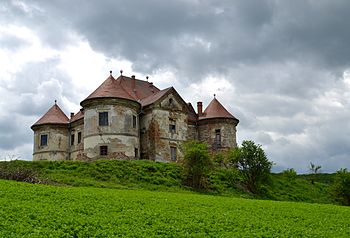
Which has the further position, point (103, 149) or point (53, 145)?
point (53, 145)

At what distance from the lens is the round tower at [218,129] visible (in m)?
49.1

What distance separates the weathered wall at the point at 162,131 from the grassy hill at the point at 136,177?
5062 millimetres

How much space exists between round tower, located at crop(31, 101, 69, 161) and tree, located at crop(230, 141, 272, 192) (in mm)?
20390

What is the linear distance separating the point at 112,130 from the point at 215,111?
13791 mm

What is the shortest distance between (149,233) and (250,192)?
2418 centimetres

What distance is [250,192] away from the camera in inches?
1444

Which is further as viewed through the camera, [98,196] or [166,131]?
[166,131]

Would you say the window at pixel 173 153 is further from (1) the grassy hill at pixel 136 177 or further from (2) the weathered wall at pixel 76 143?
(2) the weathered wall at pixel 76 143

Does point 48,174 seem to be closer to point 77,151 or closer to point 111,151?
point 111,151

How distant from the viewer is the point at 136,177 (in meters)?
34.2

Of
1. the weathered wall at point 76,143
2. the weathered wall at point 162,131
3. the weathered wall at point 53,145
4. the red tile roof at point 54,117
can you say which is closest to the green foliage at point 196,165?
the weathered wall at point 162,131

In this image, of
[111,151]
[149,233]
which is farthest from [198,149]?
[149,233]

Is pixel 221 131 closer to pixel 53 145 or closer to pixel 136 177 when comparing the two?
pixel 136 177

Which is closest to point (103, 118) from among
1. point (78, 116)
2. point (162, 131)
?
point (162, 131)
